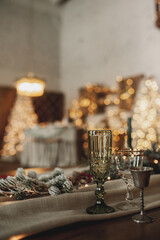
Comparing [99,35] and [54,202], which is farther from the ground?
[99,35]

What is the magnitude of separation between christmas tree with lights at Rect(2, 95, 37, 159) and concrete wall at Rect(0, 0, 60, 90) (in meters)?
0.58

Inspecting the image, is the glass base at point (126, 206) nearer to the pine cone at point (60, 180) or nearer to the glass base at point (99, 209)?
the glass base at point (99, 209)

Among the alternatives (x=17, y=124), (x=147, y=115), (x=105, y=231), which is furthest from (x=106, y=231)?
(x=17, y=124)

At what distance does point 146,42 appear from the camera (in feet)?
14.1

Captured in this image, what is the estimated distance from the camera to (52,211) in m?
0.68

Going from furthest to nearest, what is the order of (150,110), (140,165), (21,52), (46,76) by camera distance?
(46,76), (21,52), (150,110), (140,165)

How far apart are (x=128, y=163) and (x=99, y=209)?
0.17 meters

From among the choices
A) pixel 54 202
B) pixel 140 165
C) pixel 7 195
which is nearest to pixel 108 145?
pixel 140 165

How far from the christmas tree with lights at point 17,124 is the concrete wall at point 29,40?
0.58m

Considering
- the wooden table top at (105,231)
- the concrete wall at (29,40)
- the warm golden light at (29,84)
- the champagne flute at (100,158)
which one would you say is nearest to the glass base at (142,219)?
the wooden table top at (105,231)

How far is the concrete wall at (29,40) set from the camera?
231 inches

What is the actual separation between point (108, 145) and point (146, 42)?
398 cm

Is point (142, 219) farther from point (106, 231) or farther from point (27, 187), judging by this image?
point (27, 187)

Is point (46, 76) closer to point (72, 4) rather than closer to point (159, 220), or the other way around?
point (72, 4)
